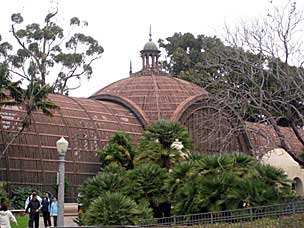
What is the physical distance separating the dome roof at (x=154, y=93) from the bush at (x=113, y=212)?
2589 cm

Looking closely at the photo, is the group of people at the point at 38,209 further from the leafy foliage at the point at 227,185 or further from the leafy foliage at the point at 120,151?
the leafy foliage at the point at 120,151

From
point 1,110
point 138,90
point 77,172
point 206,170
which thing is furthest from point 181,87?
point 206,170

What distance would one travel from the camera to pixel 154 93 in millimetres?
48219

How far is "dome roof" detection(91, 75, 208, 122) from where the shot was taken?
4678 cm

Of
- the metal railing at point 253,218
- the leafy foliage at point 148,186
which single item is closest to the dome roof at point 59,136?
the leafy foliage at point 148,186

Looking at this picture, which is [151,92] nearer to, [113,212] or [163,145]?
[163,145]

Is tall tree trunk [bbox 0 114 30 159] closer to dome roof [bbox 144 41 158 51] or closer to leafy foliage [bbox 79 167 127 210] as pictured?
leafy foliage [bbox 79 167 127 210]

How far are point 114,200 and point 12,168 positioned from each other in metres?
17.7

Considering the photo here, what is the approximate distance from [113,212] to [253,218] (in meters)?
4.19

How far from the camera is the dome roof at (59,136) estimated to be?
120 ft

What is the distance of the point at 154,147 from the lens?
24.3 metres

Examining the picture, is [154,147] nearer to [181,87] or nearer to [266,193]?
[266,193]

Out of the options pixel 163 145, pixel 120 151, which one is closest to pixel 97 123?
pixel 120 151

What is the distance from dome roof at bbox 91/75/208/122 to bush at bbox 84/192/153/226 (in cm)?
2589
